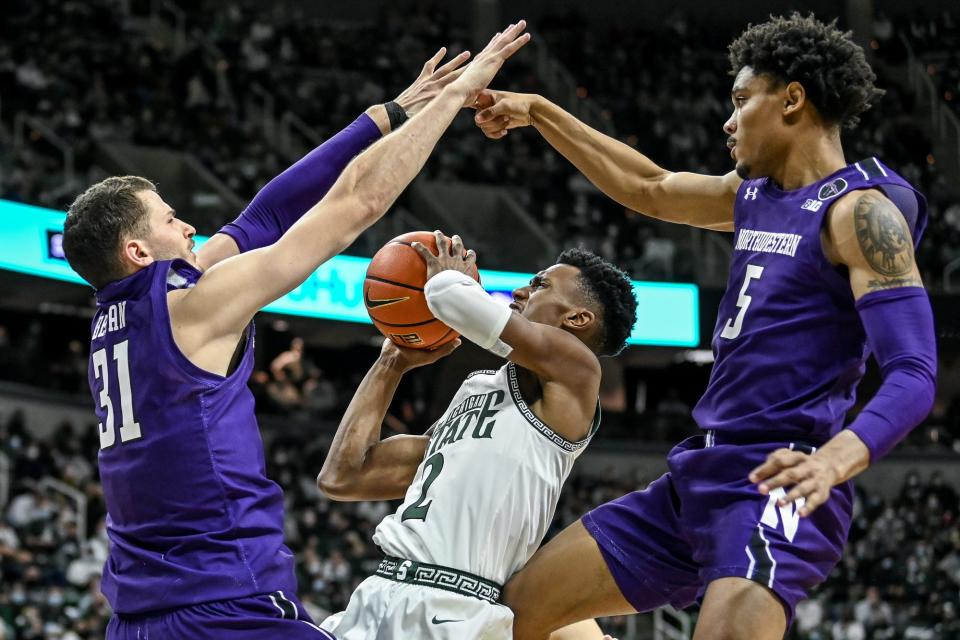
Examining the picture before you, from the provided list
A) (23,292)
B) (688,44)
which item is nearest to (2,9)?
(23,292)

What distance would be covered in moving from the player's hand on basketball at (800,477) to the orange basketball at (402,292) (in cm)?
146

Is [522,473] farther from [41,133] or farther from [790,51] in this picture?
[41,133]

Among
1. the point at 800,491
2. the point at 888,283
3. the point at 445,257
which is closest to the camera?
the point at 800,491

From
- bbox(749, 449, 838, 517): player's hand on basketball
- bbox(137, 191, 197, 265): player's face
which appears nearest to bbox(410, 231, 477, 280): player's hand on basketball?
bbox(137, 191, 197, 265): player's face

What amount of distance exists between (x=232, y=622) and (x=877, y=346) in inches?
76.8

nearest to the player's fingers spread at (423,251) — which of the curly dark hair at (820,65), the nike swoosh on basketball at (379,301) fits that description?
the nike swoosh on basketball at (379,301)

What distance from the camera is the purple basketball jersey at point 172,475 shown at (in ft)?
11.7

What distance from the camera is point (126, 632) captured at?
3.63 m

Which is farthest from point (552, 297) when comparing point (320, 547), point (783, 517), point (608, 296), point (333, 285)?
point (333, 285)

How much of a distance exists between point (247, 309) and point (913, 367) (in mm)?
1878

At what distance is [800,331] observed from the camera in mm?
3744

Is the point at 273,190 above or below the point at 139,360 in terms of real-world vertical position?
above

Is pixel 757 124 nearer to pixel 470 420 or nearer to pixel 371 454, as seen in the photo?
pixel 470 420

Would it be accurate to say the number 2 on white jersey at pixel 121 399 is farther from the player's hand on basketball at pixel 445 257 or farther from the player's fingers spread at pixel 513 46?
the player's fingers spread at pixel 513 46
